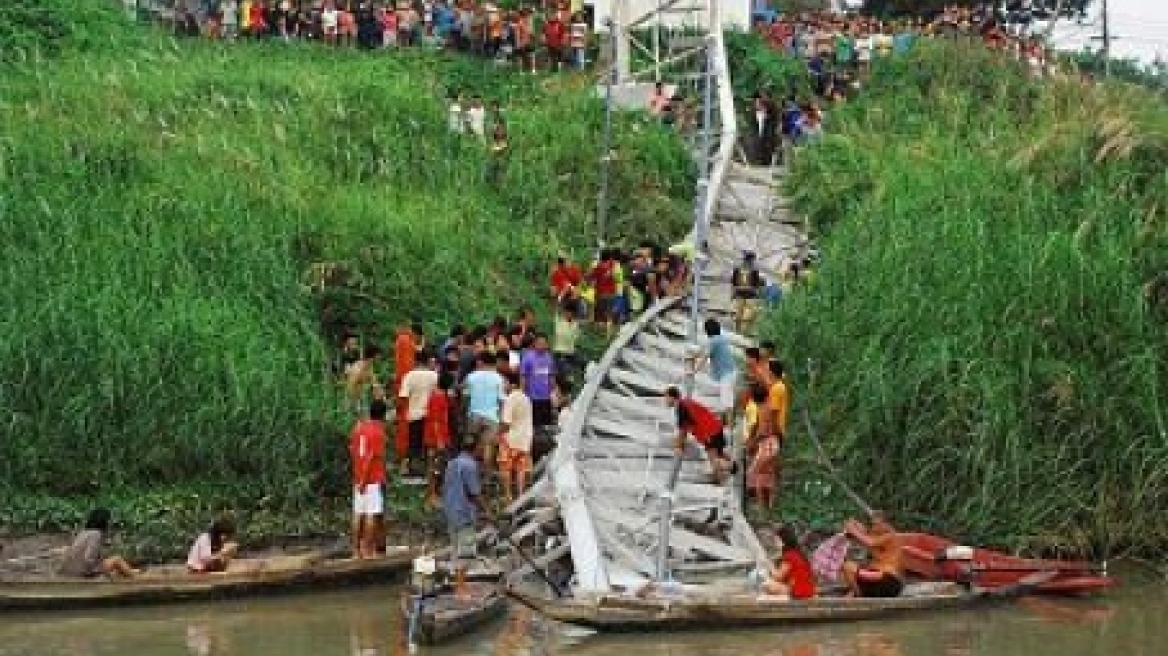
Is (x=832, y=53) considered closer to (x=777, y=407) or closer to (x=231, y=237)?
(x=231, y=237)

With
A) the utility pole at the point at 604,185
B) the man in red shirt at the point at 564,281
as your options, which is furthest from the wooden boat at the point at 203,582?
the utility pole at the point at 604,185

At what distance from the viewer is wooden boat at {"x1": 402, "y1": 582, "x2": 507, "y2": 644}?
13.6 metres

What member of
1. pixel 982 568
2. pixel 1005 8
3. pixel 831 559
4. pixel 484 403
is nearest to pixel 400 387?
pixel 484 403

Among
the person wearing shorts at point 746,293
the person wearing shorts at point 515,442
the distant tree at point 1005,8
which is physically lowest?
the person wearing shorts at point 515,442

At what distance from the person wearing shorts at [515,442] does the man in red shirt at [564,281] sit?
4242 millimetres

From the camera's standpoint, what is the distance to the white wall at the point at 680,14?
116ft

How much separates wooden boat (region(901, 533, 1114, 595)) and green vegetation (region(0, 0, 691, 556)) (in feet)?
18.7

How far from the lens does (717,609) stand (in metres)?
13.9

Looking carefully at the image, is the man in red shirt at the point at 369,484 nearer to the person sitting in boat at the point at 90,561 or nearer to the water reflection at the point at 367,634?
the water reflection at the point at 367,634

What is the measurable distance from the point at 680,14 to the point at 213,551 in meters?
22.2

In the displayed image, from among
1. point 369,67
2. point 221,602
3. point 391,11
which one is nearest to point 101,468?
point 221,602

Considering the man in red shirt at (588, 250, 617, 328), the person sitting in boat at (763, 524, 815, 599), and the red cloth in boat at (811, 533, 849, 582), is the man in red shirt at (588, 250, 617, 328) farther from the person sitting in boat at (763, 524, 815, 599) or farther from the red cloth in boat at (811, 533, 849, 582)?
the person sitting in boat at (763, 524, 815, 599)

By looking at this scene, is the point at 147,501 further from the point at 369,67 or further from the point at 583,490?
the point at 369,67

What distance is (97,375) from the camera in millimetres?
17109
